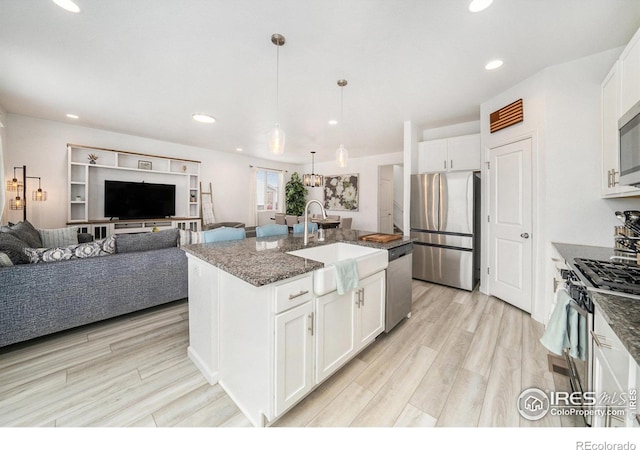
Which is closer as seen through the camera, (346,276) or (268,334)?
(268,334)

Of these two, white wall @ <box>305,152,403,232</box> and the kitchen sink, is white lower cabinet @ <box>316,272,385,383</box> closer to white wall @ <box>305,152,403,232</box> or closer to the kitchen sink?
the kitchen sink

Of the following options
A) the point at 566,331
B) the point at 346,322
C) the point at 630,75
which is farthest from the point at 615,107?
the point at 346,322

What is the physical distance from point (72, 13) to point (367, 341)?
3.36 meters

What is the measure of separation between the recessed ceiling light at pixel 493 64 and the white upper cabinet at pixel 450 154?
1.31 m

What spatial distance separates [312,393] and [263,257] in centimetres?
97

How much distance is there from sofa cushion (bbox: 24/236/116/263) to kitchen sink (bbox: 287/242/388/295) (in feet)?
6.33

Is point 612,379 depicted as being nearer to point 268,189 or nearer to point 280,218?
point 280,218

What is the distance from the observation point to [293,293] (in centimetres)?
136

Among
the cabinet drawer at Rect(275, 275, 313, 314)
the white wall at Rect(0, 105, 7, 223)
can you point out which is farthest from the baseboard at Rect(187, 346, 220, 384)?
the white wall at Rect(0, 105, 7, 223)

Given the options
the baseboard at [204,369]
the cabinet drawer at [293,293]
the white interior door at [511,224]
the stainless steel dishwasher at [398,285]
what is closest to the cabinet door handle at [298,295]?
the cabinet drawer at [293,293]

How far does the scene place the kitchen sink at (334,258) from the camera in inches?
58.9

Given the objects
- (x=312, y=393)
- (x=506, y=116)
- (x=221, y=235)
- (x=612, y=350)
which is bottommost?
(x=312, y=393)

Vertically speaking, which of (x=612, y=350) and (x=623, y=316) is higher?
(x=623, y=316)
